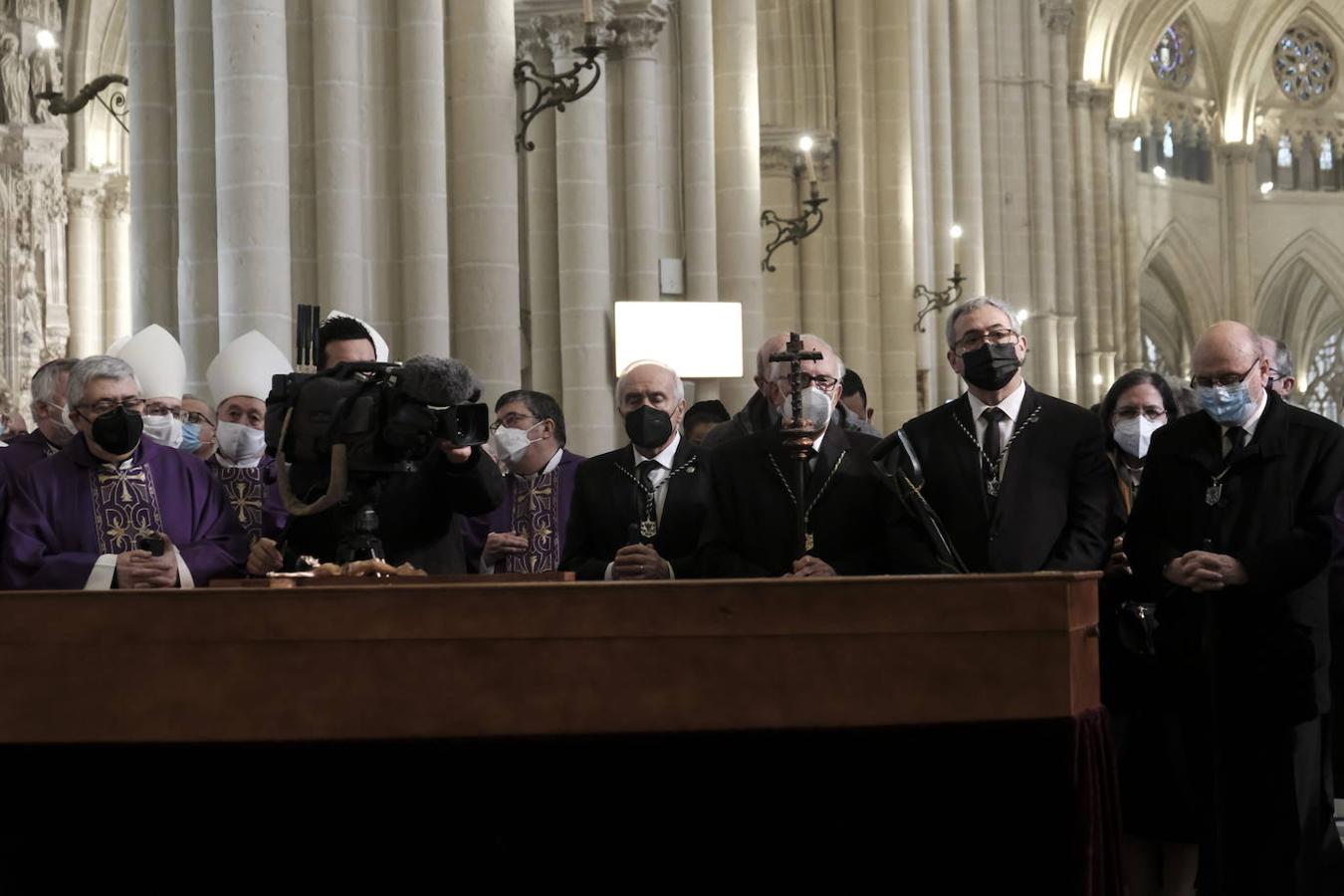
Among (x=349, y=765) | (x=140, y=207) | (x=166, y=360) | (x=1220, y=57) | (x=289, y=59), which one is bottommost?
(x=349, y=765)

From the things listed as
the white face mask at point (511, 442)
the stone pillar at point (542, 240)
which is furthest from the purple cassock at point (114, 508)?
the stone pillar at point (542, 240)

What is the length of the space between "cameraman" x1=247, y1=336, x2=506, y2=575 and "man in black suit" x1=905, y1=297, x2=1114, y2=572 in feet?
4.00

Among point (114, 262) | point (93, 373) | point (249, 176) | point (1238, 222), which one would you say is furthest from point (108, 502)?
point (1238, 222)

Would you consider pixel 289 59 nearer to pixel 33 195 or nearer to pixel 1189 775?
pixel 1189 775

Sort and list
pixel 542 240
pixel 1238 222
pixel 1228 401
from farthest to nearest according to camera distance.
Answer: pixel 1238 222, pixel 542 240, pixel 1228 401

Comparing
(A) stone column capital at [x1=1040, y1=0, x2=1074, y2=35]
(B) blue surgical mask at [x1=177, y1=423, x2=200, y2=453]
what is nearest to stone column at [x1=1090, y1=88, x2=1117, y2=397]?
(A) stone column capital at [x1=1040, y1=0, x2=1074, y2=35]

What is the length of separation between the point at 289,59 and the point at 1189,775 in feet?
22.3

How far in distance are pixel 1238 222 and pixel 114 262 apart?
31.7 meters

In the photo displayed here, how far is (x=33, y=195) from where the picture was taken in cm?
2086

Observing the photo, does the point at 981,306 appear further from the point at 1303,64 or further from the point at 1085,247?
the point at 1303,64

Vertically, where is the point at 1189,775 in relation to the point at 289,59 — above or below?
below

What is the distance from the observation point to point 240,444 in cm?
677

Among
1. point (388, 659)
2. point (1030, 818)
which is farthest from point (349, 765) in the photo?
point (1030, 818)

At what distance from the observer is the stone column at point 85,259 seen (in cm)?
2305
